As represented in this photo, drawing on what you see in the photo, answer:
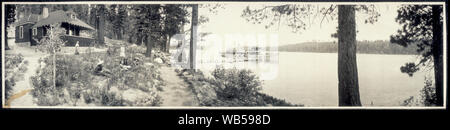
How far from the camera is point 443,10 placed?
4.85 meters

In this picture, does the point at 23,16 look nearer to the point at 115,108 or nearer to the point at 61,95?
the point at 61,95

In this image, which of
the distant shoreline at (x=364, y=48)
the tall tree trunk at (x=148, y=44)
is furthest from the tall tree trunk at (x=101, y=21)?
the distant shoreline at (x=364, y=48)

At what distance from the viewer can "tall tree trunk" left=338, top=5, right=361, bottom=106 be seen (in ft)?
15.2

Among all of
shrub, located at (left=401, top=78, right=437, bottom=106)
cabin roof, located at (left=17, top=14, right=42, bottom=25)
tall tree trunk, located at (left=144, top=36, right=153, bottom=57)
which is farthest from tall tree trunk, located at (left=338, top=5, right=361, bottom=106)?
cabin roof, located at (left=17, top=14, right=42, bottom=25)

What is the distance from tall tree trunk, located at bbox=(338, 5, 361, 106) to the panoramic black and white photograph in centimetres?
3

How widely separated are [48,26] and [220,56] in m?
2.77

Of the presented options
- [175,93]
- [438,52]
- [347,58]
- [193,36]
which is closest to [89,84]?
[175,93]

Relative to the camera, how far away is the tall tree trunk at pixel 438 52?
483 cm

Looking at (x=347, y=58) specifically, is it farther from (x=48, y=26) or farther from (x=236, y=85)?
(x=48, y=26)

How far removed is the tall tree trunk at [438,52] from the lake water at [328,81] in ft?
0.43

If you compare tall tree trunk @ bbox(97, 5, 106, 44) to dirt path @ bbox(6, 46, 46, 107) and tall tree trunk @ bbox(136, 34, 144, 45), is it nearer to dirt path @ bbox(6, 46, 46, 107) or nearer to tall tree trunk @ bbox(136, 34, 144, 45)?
tall tree trunk @ bbox(136, 34, 144, 45)

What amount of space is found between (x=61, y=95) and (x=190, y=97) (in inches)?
80.2
